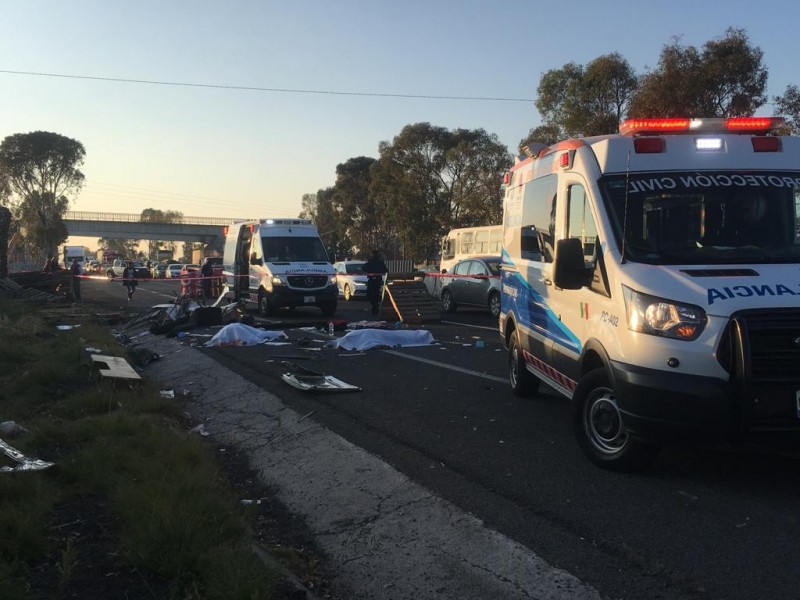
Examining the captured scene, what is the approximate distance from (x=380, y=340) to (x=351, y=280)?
15.7 m

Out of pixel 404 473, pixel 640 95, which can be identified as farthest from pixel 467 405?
pixel 640 95

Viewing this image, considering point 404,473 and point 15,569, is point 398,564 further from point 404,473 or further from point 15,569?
point 15,569

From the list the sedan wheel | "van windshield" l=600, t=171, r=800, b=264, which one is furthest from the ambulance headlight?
the sedan wheel

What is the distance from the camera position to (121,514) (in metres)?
4.78

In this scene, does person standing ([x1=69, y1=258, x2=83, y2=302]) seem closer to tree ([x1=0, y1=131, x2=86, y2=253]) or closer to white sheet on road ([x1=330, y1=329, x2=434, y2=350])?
white sheet on road ([x1=330, y1=329, x2=434, y2=350])

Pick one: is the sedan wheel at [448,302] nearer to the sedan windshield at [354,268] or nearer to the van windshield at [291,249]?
the van windshield at [291,249]

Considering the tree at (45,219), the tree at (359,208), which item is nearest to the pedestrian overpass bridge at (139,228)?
the tree at (45,219)

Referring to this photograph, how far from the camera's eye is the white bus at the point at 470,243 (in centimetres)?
2888

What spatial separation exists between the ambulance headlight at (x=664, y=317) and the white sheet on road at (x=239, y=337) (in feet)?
33.9

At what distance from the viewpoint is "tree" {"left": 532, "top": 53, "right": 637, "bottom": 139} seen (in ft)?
92.2

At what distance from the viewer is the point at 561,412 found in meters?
7.79

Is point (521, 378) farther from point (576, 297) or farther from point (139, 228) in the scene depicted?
point (139, 228)

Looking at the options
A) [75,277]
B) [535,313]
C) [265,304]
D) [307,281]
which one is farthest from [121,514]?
[75,277]

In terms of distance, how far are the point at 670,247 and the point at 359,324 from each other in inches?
475
